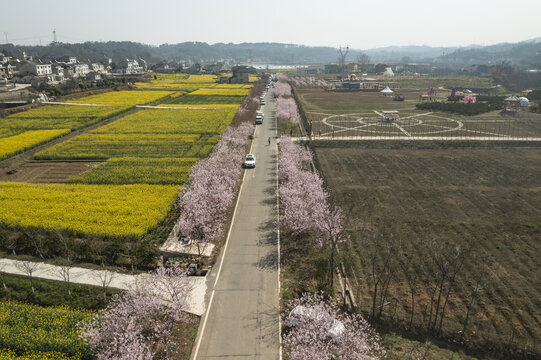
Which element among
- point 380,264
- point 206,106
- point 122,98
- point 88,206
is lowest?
point 380,264

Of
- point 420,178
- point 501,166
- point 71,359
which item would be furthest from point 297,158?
point 71,359

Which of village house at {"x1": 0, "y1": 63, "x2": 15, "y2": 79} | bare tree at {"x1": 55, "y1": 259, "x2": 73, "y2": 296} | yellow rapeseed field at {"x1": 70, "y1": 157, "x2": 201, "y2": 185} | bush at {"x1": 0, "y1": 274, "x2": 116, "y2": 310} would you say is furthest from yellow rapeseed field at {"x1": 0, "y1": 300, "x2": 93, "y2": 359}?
village house at {"x1": 0, "y1": 63, "x2": 15, "y2": 79}

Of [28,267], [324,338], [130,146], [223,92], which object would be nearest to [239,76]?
[223,92]

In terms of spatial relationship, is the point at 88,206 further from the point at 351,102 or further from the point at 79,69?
the point at 79,69

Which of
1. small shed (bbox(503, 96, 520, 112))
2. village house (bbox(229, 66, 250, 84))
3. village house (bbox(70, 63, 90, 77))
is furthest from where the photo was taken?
village house (bbox(70, 63, 90, 77))

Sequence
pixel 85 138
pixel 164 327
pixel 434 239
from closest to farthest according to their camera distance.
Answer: pixel 164 327 → pixel 434 239 → pixel 85 138

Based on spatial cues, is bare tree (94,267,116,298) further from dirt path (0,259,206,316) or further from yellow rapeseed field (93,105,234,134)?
yellow rapeseed field (93,105,234,134)

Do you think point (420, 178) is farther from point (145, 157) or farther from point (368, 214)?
point (145, 157)
